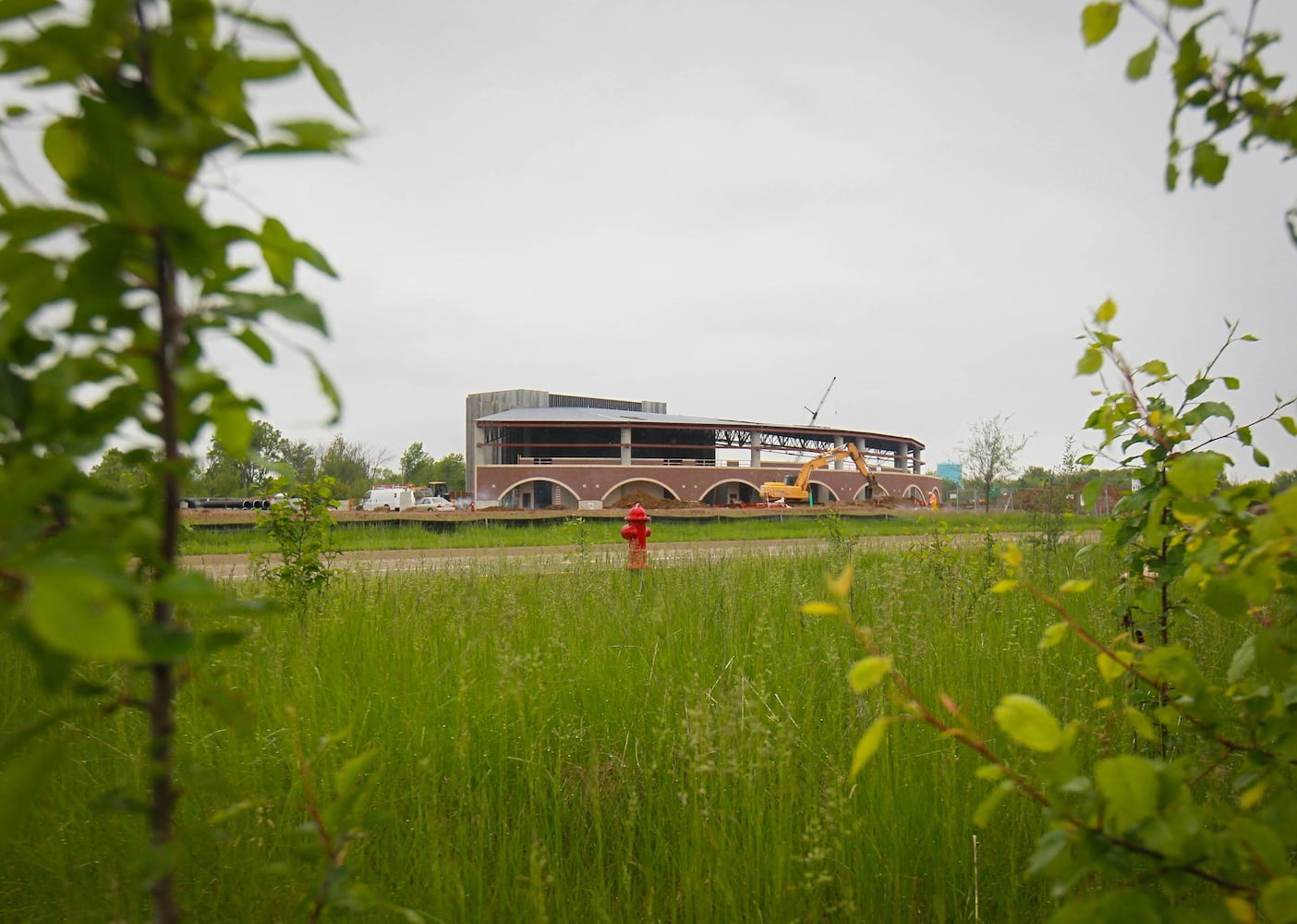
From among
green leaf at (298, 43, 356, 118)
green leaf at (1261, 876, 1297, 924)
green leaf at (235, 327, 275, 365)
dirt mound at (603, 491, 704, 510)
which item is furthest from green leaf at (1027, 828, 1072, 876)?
dirt mound at (603, 491, 704, 510)

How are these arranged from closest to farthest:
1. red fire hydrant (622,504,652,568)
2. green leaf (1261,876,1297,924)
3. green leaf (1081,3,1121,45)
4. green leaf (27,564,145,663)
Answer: green leaf (27,564,145,663), green leaf (1261,876,1297,924), green leaf (1081,3,1121,45), red fire hydrant (622,504,652,568)

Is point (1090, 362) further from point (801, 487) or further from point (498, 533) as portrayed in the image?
point (801, 487)

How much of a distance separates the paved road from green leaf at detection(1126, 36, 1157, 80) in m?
5.83

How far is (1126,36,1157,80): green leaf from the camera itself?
119 centimetres

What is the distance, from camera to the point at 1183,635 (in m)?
3.79

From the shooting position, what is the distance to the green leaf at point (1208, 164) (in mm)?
1134

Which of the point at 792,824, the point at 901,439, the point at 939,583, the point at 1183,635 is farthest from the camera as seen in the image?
the point at 901,439

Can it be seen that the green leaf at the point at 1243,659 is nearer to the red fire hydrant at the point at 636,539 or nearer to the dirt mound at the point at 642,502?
the red fire hydrant at the point at 636,539

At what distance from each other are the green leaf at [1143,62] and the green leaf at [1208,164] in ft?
0.46

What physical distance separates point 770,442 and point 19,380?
54630 mm

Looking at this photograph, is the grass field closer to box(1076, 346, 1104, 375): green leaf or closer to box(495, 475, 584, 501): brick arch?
box(1076, 346, 1104, 375): green leaf

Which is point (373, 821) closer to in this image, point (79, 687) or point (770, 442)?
point (79, 687)

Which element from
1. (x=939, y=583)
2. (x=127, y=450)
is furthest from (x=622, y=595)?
(x=127, y=450)

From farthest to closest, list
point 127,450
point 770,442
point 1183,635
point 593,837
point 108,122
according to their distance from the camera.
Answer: point 770,442
point 1183,635
point 593,837
point 127,450
point 108,122
